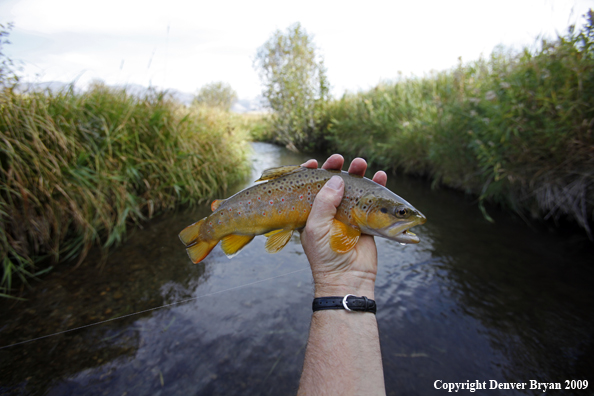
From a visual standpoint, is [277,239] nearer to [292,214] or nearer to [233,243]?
[292,214]

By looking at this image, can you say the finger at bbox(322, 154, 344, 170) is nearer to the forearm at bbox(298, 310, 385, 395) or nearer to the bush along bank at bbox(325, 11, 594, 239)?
the forearm at bbox(298, 310, 385, 395)

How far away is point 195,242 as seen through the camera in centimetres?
212

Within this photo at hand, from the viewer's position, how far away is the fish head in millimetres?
2010

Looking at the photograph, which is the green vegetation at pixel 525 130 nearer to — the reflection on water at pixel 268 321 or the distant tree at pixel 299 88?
the reflection on water at pixel 268 321

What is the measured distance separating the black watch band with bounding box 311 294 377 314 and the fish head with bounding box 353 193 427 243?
484mm

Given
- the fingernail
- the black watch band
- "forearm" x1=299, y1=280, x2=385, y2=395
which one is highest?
the fingernail

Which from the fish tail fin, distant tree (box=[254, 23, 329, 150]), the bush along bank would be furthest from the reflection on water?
distant tree (box=[254, 23, 329, 150])

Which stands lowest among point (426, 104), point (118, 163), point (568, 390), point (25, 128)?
point (568, 390)

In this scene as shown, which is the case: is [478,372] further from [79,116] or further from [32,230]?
[79,116]

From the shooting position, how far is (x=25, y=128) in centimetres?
438

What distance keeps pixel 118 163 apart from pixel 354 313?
5.55 m

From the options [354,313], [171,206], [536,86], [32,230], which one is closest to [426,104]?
[536,86]

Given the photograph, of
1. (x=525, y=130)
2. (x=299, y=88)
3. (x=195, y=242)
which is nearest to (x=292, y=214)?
(x=195, y=242)

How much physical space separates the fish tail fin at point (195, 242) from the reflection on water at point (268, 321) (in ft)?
5.54
